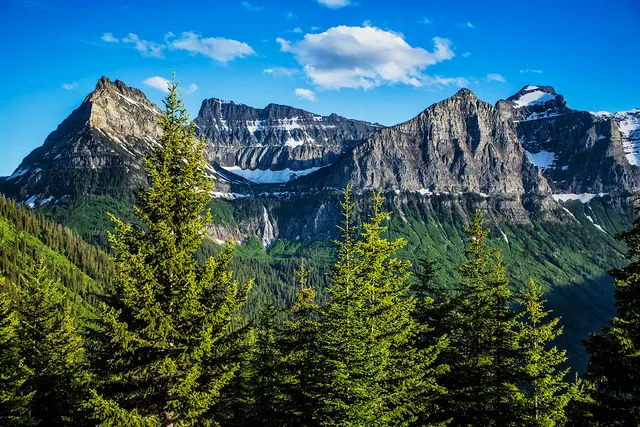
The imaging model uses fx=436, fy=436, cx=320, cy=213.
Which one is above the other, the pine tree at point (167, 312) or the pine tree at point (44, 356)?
the pine tree at point (167, 312)

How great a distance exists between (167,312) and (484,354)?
926 inches

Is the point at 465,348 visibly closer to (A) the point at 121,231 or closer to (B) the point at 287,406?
(B) the point at 287,406

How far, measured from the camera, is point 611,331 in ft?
75.9

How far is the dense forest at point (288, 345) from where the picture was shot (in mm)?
17406

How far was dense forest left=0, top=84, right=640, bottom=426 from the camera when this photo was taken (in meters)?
17.4

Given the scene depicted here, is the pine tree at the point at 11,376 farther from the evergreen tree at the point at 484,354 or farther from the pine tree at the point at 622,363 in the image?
the pine tree at the point at 622,363

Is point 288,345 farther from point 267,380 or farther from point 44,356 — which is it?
point 44,356

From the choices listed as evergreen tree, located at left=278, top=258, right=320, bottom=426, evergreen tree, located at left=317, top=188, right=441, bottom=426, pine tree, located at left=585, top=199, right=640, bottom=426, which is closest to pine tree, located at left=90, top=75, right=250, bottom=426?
evergreen tree, located at left=317, top=188, right=441, bottom=426

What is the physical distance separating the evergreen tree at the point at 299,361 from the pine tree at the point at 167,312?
39.3 ft

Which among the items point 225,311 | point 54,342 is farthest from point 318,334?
point 54,342

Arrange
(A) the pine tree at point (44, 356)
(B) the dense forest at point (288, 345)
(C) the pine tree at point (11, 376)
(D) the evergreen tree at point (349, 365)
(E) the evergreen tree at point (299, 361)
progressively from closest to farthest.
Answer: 1. (B) the dense forest at point (288, 345)
2. (D) the evergreen tree at point (349, 365)
3. (E) the evergreen tree at point (299, 361)
4. (C) the pine tree at point (11, 376)
5. (A) the pine tree at point (44, 356)

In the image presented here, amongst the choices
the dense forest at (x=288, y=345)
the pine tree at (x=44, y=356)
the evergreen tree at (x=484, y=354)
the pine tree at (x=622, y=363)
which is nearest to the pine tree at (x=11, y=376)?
the dense forest at (x=288, y=345)

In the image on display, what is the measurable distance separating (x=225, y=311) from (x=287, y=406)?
16559 mm

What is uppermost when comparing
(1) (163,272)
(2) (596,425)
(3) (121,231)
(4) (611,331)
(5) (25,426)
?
(3) (121,231)
